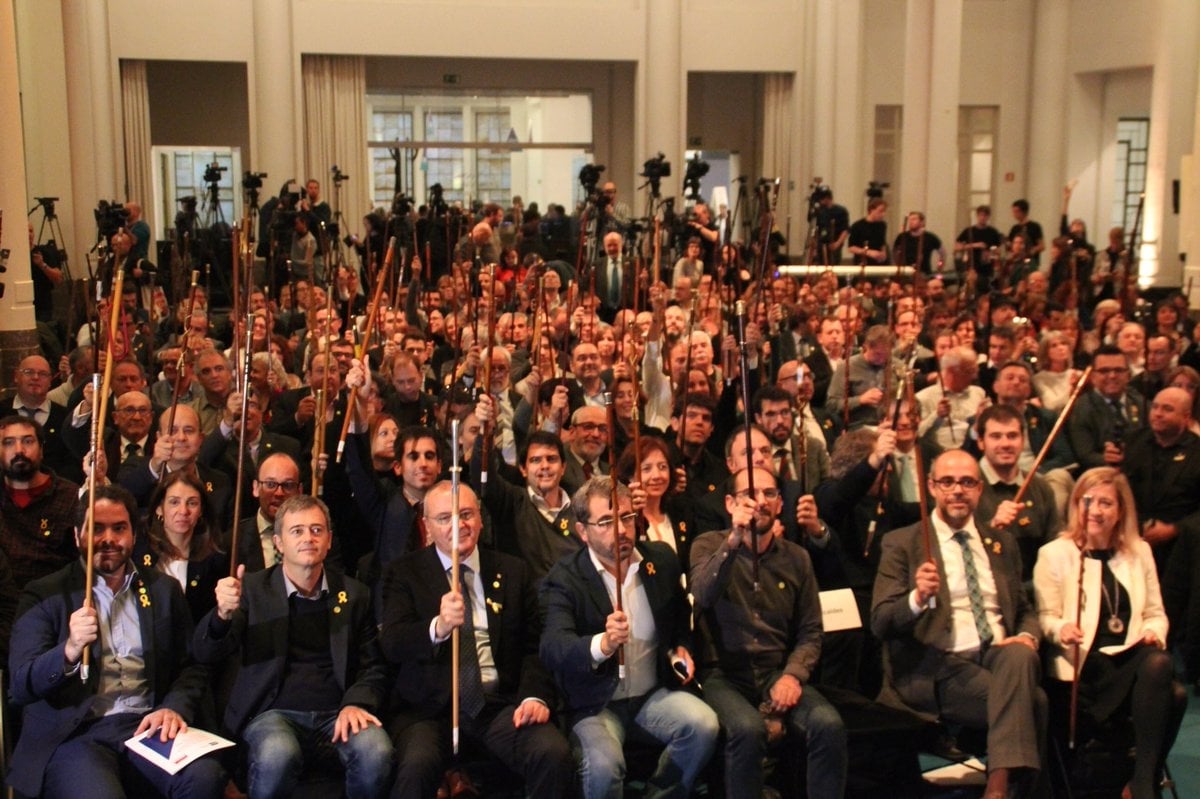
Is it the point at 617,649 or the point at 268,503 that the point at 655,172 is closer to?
the point at 268,503

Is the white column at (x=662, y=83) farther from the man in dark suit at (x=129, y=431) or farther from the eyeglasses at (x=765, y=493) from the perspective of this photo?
the eyeglasses at (x=765, y=493)

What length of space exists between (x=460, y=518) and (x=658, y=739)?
30.3 inches

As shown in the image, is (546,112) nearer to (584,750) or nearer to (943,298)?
(943,298)

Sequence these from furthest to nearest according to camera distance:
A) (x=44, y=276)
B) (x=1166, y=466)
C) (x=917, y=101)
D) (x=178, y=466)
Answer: (x=917, y=101), (x=44, y=276), (x=1166, y=466), (x=178, y=466)

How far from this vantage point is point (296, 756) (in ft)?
11.6

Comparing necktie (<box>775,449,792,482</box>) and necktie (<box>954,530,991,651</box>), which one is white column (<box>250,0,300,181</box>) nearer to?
necktie (<box>775,449,792,482</box>)

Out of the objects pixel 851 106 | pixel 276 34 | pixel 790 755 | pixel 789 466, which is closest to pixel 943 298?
pixel 789 466

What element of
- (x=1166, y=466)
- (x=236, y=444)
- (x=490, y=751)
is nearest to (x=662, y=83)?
(x=1166, y=466)

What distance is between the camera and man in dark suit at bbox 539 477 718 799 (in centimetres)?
369

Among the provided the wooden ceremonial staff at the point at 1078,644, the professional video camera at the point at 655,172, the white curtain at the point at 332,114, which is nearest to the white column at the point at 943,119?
the professional video camera at the point at 655,172

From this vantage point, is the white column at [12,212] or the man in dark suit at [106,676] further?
the white column at [12,212]

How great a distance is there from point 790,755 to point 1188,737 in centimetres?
151

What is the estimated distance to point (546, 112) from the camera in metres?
15.7

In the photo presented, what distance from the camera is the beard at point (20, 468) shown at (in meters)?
4.32
